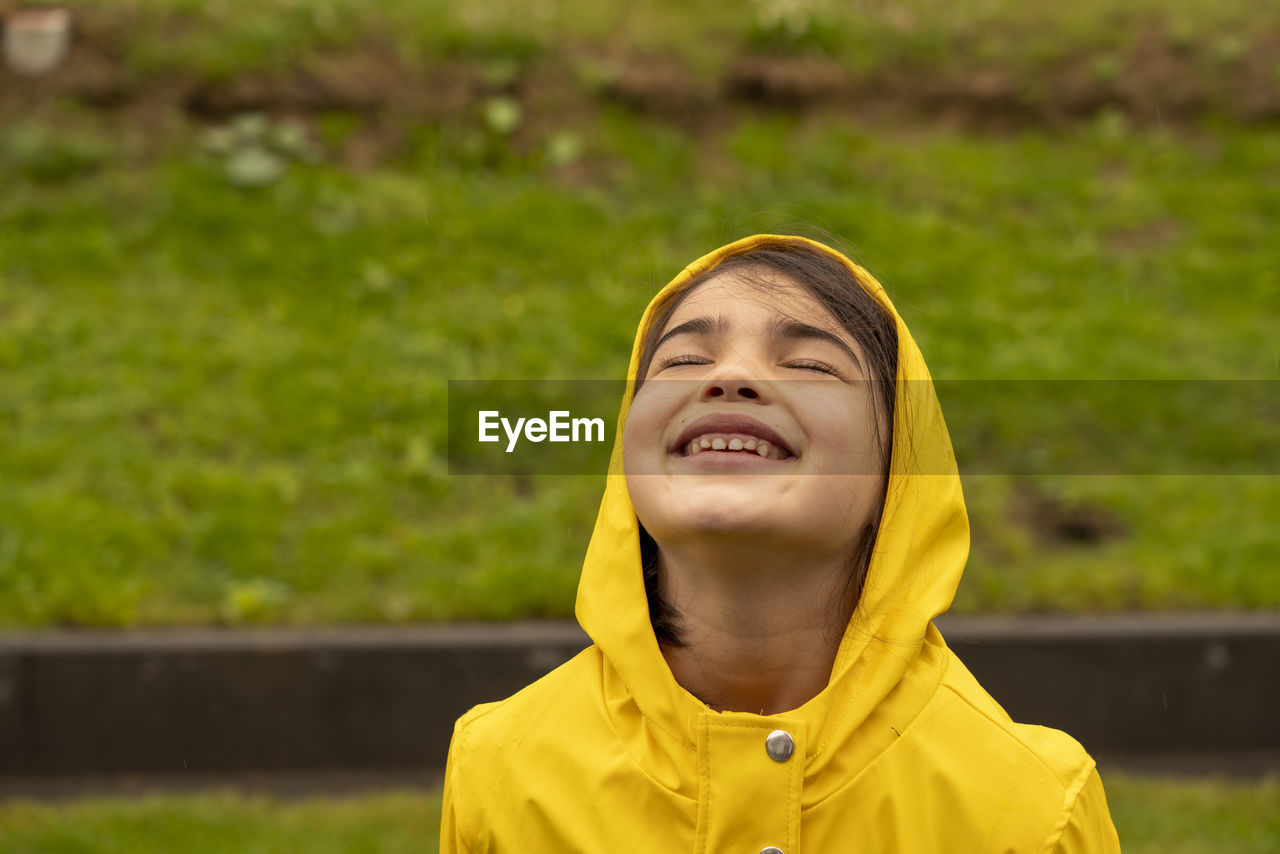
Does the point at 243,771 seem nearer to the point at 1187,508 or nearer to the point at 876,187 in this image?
the point at 1187,508

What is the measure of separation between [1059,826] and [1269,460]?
337 centimetres

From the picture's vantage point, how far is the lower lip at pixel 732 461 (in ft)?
6.15

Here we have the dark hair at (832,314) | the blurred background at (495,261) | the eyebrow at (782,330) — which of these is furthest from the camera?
the blurred background at (495,261)

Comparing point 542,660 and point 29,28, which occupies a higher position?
point 29,28

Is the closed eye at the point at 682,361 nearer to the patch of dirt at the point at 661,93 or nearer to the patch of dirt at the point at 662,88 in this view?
the patch of dirt at the point at 662,88

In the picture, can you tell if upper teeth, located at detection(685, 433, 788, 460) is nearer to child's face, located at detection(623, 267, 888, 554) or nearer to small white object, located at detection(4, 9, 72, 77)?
child's face, located at detection(623, 267, 888, 554)

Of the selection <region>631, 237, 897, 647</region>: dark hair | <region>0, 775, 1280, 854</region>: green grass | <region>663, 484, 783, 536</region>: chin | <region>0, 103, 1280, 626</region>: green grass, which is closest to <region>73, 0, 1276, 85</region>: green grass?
<region>0, 103, 1280, 626</region>: green grass

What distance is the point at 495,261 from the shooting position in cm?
545

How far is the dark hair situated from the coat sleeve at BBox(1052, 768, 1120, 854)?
48 centimetres

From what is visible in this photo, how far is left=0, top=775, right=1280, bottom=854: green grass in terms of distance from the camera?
11.2 ft

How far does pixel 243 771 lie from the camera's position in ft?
12.2

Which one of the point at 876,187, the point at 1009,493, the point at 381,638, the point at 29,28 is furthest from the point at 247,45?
the point at 1009,493

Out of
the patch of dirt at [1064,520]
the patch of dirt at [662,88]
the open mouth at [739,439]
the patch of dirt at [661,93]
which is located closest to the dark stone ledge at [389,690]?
the patch of dirt at [1064,520]

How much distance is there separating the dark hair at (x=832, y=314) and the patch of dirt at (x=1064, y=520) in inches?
94.5
